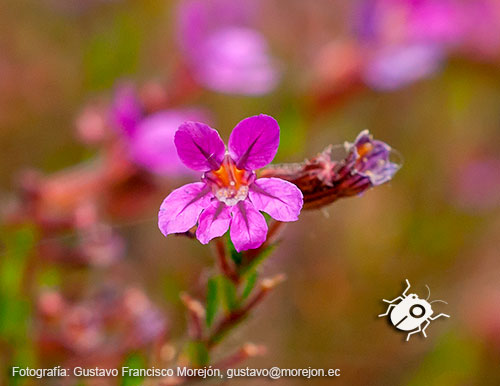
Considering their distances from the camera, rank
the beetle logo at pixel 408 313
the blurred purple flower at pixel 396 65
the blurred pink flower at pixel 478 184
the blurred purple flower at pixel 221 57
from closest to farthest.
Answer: the beetle logo at pixel 408 313
the blurred purple flower at pixel 221 57
the blurred purple flower at pixel 396 65
the blurred pink flower at pixel 478 184

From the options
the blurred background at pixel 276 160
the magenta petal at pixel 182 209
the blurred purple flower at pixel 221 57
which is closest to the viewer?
the magenta petal at pixel 182 209

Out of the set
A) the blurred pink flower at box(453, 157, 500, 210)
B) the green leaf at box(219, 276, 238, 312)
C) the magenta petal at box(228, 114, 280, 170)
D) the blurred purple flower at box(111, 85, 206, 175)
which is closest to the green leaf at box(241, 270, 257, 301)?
the green leaf at box(219, 276, 238, 312)

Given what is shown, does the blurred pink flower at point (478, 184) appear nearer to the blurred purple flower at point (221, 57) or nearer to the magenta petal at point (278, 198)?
the blurred purple flower at point (221, 57)

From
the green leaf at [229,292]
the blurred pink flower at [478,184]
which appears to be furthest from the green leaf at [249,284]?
the blurred pink flower at [478,184]

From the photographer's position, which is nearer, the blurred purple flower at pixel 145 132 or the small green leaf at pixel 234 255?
the small green leaf at pixel 234 255

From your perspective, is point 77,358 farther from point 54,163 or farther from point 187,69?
point 54,163

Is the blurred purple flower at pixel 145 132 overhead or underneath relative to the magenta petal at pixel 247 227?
underneath

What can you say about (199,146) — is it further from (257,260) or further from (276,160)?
(276,160)

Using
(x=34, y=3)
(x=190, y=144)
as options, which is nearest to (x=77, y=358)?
(x=190, y=144)
